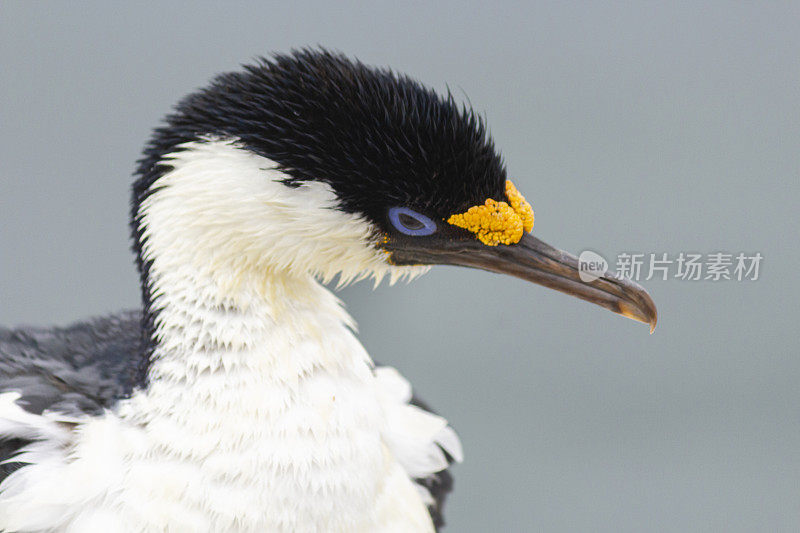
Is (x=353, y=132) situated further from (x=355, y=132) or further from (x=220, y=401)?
(x=220, y=401)

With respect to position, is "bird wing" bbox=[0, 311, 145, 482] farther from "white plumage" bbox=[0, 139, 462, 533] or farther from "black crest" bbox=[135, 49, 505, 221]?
"black crest" bbox=[135, 49, 505, 221]

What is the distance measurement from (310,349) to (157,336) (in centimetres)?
14

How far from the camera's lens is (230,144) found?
70 centimetres

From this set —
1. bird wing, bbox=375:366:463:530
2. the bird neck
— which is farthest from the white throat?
bird wing, bbox=375:366:463:530

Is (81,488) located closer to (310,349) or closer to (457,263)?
(310,349)

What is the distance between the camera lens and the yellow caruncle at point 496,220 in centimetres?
73

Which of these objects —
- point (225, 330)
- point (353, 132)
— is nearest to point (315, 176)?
point (353, 132)

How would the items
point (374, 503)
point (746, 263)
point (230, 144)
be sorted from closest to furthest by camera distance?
point (230, 144) → point (374, 503) → point (746, 263)

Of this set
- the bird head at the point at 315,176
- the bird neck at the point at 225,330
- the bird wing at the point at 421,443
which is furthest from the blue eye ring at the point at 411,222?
the bird wing at the point at 421,443

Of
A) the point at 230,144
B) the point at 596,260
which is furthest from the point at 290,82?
the point at 596,260

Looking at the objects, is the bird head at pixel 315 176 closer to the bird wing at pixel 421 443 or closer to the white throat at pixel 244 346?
the white throat at pixel 244 346

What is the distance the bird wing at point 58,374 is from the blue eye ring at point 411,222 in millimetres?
282

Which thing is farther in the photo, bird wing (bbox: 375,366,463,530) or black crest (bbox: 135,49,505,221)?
bird wing (bbox: 375,366,463,530)

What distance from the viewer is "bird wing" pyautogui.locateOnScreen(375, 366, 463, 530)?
38.2 inches
